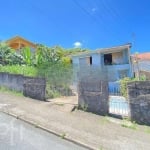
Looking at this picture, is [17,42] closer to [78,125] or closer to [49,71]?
[49,71]

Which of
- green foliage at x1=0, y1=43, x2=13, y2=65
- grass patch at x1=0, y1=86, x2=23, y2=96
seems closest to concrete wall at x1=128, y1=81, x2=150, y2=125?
grass patch at x1=0, y1=86, x2=23, y2=96

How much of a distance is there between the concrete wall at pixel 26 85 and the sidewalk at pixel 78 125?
1205mm

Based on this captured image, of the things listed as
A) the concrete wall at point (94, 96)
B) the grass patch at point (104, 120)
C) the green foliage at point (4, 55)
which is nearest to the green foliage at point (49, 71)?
the green foliage at point (4, 55)

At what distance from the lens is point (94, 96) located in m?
10.5

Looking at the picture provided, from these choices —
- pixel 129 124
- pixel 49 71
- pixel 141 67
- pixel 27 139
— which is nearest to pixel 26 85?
pixel 49 71

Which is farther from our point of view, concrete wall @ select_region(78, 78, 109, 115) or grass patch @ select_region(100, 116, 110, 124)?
concrete wall @ select_region(78, 78, 109, 115)

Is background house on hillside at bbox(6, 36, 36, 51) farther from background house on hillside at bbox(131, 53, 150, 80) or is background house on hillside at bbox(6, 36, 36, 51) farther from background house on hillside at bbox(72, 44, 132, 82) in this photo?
background house on hillside at bbox(131, 53, 150, 80)

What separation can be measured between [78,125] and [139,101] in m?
2.96

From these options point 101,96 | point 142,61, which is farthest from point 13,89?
point 142,61

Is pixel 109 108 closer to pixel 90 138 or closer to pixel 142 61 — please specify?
pixel 90 138

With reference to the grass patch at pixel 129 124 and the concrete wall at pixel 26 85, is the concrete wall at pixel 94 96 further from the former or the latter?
the concrete wall at pixel 26 85

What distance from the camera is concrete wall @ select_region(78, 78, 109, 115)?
402 inches

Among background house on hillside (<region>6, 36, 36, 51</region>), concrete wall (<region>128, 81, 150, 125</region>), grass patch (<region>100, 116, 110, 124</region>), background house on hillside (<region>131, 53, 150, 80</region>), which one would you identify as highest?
background house on hillside (<region>6, 36, 36, 51</region>)

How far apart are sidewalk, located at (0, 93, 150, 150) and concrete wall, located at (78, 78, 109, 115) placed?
1.47 ft
